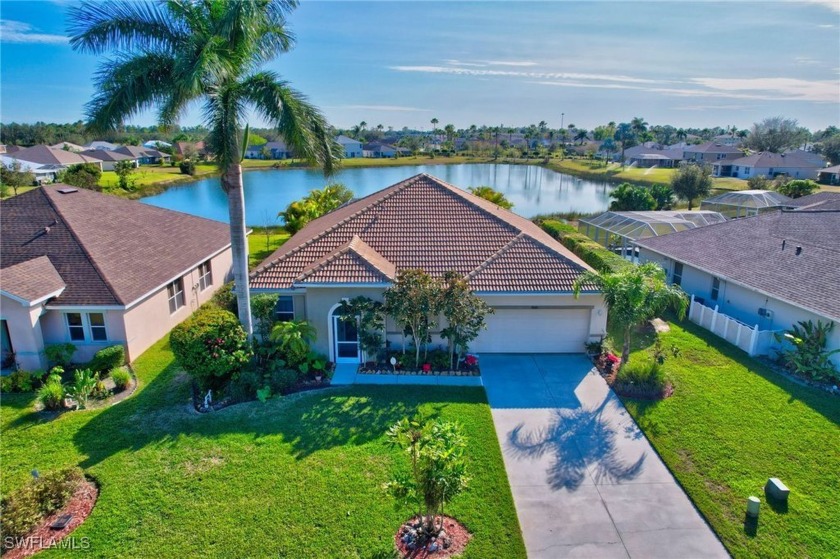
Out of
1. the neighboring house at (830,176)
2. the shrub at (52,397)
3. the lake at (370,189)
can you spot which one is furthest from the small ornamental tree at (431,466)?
the neighboring house at (830,176)

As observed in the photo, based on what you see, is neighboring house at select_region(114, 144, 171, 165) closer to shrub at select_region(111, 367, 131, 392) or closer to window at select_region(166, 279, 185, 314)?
window at select_region(166, 279, 185, 314)

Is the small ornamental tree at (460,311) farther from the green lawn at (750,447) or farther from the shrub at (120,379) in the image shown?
the shrub at (120,379)

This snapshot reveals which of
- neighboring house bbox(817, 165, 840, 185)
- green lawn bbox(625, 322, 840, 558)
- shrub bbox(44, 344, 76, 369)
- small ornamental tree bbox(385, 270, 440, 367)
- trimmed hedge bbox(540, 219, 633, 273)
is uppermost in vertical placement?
neighboring house bbox(817, 165, 840, 185)

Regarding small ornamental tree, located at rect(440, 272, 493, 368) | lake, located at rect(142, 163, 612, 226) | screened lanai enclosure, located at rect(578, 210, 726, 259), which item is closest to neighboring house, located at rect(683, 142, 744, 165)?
lake, located at rect(142, 163, 612, 226)

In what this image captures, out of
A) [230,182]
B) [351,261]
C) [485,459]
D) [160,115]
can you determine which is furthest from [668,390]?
[160,115]

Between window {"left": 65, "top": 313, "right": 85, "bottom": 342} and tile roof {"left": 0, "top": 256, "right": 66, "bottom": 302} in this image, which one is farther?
window {"left": 65, "top": 313, "right": 85, "bottom": 342}

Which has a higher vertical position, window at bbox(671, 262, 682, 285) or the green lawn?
window at bbox(671, 262, 682, 285)
